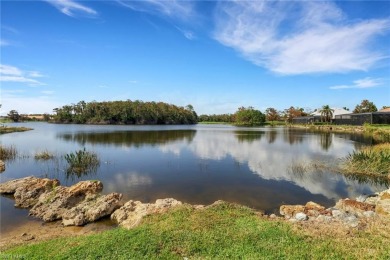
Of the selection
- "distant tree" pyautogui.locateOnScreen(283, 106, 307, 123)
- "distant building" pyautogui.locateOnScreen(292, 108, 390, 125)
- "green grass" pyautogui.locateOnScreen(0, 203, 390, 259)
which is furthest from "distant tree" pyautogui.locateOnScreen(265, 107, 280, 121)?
"green grass" pyautogui.locateOnScreen(0, 203, 390, 259)

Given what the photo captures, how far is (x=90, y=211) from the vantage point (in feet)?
30.8

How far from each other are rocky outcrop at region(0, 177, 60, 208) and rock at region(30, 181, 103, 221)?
502 millimetres

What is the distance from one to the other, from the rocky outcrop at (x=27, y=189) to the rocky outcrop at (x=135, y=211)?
13.9 ft

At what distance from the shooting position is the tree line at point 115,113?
113 metres

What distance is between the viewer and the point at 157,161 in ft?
68.2

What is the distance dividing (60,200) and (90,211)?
72.1 inches

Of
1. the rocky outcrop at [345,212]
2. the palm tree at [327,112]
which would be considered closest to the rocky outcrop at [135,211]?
the rocky outcrop at [345,212]

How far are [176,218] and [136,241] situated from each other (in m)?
1.66

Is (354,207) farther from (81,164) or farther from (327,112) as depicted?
(327,112)

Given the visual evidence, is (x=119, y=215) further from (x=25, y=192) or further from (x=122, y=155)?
(x=122, y=155)

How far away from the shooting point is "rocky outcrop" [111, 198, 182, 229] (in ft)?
27.3

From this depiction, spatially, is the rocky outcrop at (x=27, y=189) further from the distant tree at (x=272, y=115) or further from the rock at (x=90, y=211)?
the distant tree at (x=272, y=115)

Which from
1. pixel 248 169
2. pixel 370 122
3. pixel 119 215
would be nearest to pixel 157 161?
pixel 248 169

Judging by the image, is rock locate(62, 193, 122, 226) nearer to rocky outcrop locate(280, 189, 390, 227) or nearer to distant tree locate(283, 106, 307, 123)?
rocky outcrop locate(280, 189, 390, 227)
